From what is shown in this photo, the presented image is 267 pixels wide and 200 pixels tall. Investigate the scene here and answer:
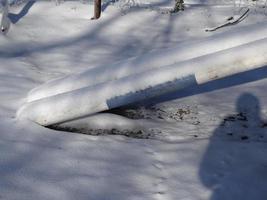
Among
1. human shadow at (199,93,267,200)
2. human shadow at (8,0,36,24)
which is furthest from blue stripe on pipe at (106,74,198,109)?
human shadow at (8,0,36,24)

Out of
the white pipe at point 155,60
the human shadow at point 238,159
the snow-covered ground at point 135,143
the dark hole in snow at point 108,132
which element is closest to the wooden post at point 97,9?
the snow-covered ground at point 135,143

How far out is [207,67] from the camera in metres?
4.23

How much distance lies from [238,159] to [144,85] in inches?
50.2

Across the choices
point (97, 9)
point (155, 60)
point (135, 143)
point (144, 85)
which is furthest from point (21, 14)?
point (135, 143)

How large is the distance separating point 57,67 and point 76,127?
234 centimetres

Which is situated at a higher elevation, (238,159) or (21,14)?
(21,14)

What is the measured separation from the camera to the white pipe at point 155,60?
471 centimetres

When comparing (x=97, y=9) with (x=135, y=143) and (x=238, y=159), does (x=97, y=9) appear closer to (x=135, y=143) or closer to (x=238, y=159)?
(x=135, y=143)

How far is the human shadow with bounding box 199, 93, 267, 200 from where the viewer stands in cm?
341

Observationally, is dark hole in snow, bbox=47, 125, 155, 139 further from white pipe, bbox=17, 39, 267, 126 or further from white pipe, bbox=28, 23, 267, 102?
white pipe, bbox=28, 23, 267, 102

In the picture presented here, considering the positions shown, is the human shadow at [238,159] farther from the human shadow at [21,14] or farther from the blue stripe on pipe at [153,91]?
the human shadow at [21,14]

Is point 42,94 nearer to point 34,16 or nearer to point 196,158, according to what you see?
point 196,158

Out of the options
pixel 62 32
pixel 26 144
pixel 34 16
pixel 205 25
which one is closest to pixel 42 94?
pixel 26 144

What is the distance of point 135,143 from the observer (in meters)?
4.13
